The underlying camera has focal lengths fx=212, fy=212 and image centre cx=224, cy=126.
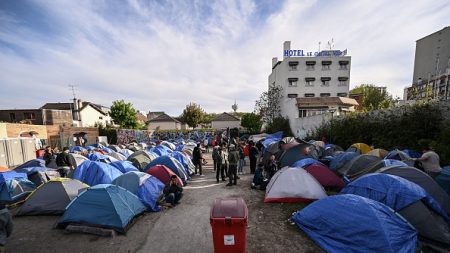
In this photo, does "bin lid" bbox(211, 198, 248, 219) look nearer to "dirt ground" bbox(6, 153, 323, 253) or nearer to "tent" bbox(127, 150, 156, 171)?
"dirt ground" bbox(6, 153, 323, 253)

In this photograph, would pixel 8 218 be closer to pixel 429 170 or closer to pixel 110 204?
pixel 110 204

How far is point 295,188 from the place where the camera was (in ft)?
23.2

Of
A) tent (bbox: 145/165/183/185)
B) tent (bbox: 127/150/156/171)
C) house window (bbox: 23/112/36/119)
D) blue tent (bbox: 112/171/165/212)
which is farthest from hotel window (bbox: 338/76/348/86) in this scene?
house window (bbox: 23/112/36/119)

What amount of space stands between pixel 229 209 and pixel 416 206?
13.7ft

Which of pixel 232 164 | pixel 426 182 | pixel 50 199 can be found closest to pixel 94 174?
pixel 50 199

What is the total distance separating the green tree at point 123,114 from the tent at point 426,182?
117 ft

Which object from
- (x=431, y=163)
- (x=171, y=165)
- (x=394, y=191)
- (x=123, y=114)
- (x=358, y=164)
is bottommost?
(x=171, y=165)

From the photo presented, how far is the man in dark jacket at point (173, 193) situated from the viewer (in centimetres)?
739

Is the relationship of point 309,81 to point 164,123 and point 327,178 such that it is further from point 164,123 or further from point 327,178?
point 164,123

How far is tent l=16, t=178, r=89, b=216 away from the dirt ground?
0.20 metres

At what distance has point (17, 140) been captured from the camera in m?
15.8

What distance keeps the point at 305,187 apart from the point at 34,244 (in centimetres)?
757

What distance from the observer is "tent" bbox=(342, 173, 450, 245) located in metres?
4.51

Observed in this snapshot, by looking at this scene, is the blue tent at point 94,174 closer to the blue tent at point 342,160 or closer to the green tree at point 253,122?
the blue tent at point 342,160
